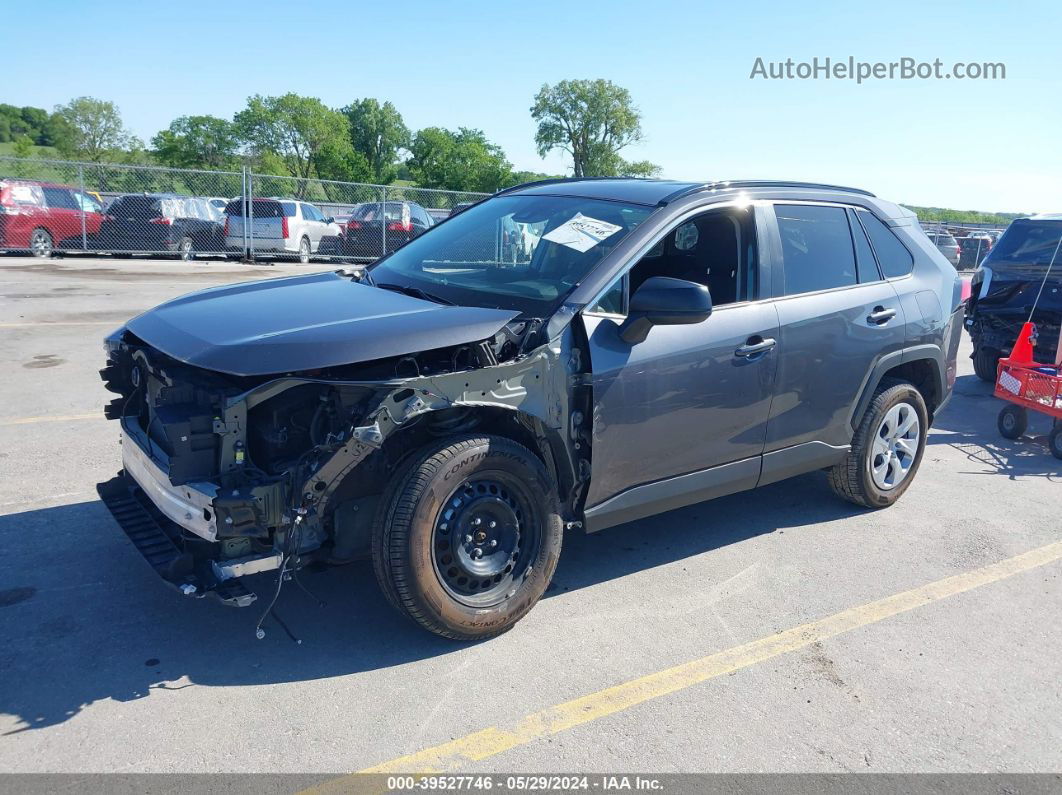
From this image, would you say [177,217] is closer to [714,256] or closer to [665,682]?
[714,256]

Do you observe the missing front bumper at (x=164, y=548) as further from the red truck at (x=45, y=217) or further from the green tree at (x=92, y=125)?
the green tree at (x=92, y=125)

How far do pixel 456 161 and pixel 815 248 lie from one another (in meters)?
95.2

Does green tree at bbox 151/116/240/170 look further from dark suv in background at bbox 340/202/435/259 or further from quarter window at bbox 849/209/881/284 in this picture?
quarter window at bbox 849/209/881/284

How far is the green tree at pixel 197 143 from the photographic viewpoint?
326 feet

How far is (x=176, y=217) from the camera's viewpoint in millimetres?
21969

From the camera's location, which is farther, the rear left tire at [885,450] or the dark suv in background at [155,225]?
the dark suv in background at [155,225]

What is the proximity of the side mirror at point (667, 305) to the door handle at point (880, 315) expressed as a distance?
170cm

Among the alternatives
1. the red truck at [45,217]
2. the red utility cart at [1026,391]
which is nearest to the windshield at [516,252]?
the red utility cart at [1026,391]

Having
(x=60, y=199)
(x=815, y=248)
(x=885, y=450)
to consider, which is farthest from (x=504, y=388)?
(x=60, y=199)

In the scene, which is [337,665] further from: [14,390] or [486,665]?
[14,390]

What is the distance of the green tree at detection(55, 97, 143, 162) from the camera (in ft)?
316

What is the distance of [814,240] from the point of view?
16.1 feet

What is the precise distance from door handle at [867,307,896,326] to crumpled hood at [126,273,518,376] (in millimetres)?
2449

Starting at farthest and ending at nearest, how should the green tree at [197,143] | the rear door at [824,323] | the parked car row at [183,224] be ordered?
1. the green tree at [197,143]
2. the parked car row at [183,224]
3. the rear door at [824,323]
